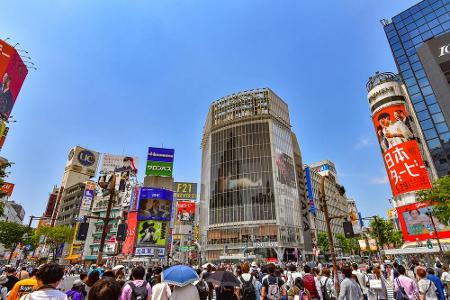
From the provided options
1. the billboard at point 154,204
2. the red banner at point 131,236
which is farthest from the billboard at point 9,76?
the red banner at point 131,236

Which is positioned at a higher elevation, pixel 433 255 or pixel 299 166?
pixel 299 166

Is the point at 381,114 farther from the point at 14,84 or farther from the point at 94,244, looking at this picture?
the point at 94,244

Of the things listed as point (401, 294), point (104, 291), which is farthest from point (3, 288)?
point (401, 294)

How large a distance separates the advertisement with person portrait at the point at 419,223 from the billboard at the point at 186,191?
1949 inches

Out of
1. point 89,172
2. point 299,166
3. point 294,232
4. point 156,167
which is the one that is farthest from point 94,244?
point 299,166

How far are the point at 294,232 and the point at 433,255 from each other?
30.7m

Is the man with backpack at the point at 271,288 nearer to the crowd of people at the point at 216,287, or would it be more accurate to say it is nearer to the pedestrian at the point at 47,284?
the crowd of people at the point at 216,287

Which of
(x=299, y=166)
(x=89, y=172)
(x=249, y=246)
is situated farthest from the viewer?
(x=89, y=172)

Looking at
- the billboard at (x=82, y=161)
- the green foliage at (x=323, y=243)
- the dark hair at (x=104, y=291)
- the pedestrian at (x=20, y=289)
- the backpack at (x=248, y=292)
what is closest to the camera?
the dark hair at (x=104, y=291)

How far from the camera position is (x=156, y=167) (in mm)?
69250

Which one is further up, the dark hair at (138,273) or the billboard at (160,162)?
the billboard at (160,162)

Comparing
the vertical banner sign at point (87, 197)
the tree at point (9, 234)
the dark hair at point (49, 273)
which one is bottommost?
the dark hair at point (49, 273)

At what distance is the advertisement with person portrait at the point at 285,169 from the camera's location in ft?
217

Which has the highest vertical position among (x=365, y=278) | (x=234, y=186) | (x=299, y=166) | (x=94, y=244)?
(x=299, y=166)
